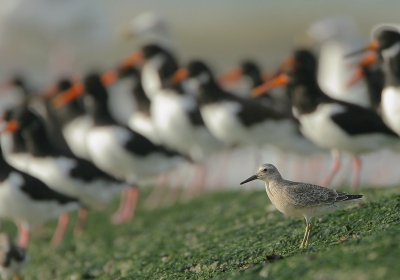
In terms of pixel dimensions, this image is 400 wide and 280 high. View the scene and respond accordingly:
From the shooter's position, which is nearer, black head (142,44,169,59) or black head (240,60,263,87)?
black head (142,44,169,59)

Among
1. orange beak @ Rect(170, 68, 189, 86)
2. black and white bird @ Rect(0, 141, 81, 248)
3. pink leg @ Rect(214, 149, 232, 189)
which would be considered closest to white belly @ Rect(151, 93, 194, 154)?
orange beak @ Rect(170, 68, 189, 86)

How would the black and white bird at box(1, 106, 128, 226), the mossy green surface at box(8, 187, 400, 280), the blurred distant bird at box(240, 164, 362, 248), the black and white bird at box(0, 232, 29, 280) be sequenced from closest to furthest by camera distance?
the mossy green surface at box(8, 187, 400, 280) < the blurred distant bird at box(240, 164, 362, 248) < the black and white bird at box(0, 232, 29, 280) < the black and white bird at box(1, 106, 128, 226)

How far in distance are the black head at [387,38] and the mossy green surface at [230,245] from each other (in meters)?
2.20

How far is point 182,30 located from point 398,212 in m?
33.0

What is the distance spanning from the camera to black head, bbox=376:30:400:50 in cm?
997

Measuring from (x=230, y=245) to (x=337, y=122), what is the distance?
3.27 metres

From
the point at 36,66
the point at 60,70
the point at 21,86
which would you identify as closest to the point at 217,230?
the point at 21,86

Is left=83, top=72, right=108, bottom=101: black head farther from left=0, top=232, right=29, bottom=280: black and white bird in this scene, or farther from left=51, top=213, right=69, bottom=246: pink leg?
left=0, top=232, right=29, bottom=280: black and white bird

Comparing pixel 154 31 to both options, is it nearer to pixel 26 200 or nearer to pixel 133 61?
pixel 133 61

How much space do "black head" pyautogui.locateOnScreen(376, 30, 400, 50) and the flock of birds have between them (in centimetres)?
1

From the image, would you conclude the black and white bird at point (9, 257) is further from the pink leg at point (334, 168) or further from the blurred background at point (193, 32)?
the blurred background at point (193, 32)

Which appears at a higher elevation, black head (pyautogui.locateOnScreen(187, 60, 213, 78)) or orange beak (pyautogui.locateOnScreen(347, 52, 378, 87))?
black head (pyautogui.locateOnScreen(187, 60, 213, 78))

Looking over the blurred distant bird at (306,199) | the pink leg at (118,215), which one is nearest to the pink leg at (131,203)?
the pink leg at (118,215)

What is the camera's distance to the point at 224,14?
140ft
